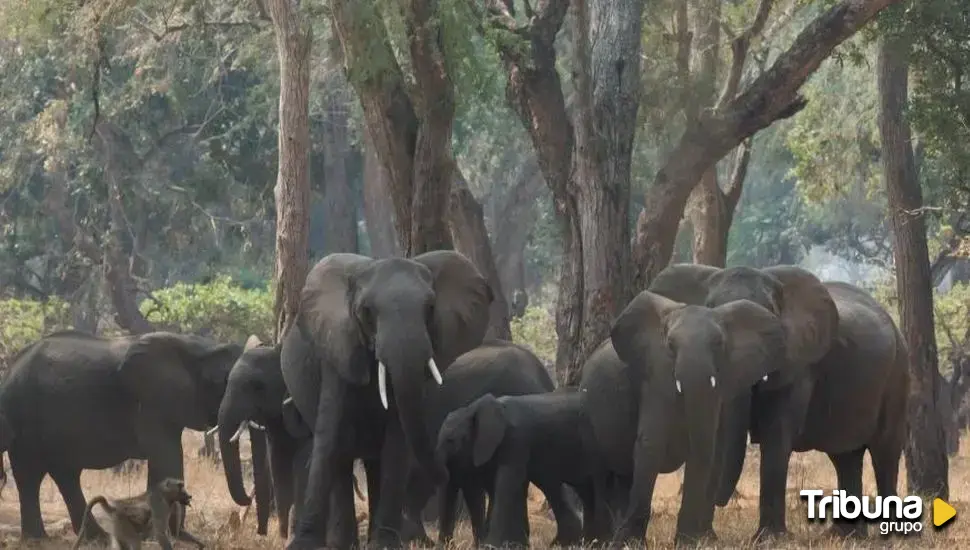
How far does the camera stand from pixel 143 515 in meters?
12.6

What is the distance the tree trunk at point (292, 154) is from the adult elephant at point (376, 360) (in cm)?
423

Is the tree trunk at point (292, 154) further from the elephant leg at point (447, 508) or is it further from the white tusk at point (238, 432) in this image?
the elephant leg at point (447, 508)

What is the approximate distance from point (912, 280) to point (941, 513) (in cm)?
490

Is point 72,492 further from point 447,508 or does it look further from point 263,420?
point 447,508

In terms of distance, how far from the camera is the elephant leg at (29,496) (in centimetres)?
1631

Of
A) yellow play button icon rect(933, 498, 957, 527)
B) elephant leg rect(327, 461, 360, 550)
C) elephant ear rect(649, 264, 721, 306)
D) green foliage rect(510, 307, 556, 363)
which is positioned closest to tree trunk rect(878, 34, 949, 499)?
yellow play button icon rect(933, 498, 957, 527)

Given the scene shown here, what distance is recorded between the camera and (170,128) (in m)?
37.1

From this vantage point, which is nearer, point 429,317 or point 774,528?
point 429,317

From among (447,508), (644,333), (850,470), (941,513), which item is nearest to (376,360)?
(644,333)

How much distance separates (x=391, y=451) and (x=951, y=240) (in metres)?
15.9

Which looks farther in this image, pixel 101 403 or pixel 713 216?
pixel 713 216

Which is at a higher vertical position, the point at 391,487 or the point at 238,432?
the point at 238,432

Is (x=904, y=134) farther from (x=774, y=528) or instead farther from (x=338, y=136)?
(x=338, y=136)

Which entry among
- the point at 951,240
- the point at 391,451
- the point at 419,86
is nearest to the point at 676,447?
the point at 391,451
